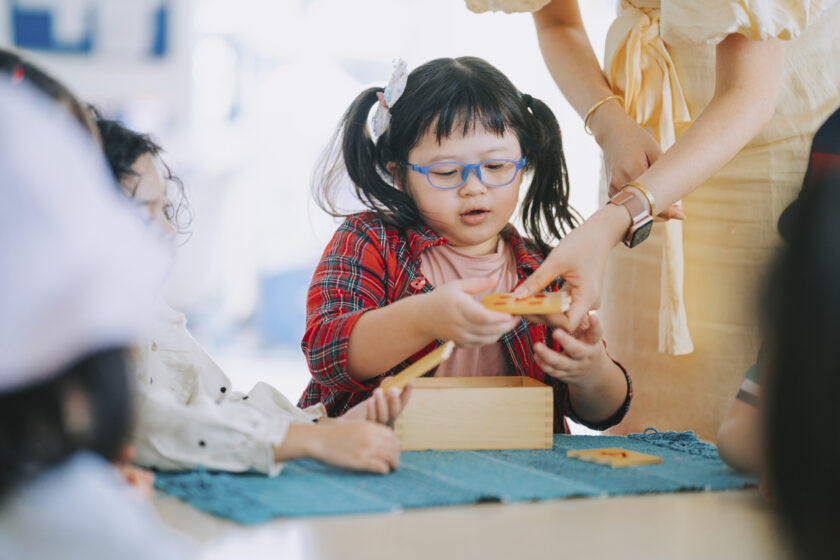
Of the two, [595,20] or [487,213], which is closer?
[487,213]

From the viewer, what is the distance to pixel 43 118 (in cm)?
62

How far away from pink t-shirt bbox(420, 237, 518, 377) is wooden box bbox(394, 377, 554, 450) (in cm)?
34

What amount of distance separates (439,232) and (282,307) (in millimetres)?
4235

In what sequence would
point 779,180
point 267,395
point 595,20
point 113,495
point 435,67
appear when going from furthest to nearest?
point 595,20 < point 435,67 < point 779,180 < point 267,395 < point 113,495

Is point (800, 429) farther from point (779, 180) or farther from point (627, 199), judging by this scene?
point (779, 180)

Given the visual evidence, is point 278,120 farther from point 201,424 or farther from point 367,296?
point 201,424

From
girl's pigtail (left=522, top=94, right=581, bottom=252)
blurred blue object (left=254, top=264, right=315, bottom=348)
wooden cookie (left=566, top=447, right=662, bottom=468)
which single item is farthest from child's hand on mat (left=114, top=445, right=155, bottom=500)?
blurred blue object (left=254, top=264, right=315, bottom=348)

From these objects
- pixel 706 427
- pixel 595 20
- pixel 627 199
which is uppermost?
pixel 595 20

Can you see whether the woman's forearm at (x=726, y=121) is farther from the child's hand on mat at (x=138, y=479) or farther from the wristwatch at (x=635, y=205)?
the child's hand on mat at (x=138, y=479)

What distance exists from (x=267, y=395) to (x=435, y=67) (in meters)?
0.71

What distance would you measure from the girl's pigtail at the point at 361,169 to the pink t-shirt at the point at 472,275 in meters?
0.09

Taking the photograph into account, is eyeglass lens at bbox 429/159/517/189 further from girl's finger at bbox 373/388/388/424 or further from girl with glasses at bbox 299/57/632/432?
girl's finger at bbox 373/388/388/424

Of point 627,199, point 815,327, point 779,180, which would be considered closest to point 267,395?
point 627,199

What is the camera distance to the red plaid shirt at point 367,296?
1.43 m
